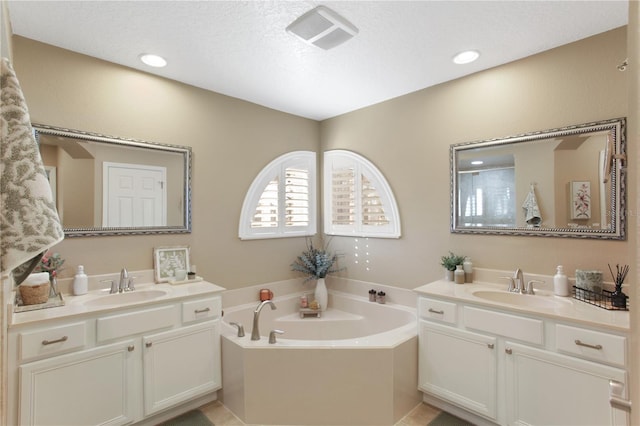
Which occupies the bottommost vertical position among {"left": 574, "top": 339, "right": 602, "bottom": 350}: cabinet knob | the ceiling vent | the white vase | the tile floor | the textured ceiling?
the tile floor

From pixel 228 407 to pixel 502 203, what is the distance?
2.63 metres

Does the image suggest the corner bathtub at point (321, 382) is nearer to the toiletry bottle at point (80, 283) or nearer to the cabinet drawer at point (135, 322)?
the cabinet drawer at point (135, 322)

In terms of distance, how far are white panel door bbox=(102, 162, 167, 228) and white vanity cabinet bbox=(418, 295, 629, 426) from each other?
7.37ft

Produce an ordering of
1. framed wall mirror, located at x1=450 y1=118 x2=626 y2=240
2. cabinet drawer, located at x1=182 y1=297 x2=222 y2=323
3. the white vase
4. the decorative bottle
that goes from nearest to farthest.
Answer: framed wall mirror, located at x1=450 y1=118 x2=626 y2=240, cabinet drawer, located at x1=182 y1=297 x2=222 y2=323, the decorative bottle, the white vase

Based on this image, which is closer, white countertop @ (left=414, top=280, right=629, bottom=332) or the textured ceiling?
white countertop @ (left=414, top=280, right=629, bottom=332)

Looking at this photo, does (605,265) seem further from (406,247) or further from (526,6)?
(526,6)

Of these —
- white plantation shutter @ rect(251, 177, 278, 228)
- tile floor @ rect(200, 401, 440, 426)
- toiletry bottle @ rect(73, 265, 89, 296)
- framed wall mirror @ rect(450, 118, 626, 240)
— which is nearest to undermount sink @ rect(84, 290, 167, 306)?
toiletry bottle @ rect(73, 265, 89, 296)

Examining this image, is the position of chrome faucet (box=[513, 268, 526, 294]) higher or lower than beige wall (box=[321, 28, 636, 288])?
lower

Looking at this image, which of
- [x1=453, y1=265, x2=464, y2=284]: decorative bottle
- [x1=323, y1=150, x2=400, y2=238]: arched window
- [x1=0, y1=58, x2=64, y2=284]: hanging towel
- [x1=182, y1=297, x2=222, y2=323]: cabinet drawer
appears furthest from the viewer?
[x1=323, y1=150, x2=400, y2=238]: arched window

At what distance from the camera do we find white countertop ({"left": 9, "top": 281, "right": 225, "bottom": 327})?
1.81 meters

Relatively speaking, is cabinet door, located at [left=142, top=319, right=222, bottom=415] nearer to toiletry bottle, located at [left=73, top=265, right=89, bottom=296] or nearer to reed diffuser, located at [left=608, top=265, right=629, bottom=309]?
toiletry bottle, located at [left=73, top=265, right=89, bottom=296]

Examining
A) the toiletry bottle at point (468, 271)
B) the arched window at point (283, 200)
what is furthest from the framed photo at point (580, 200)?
the arched window at point (283, 200)

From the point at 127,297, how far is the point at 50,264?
20.5 inches

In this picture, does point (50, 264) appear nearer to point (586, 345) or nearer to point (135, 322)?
point (135, 322)
